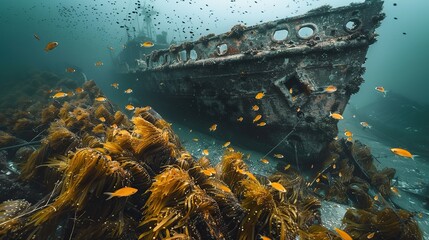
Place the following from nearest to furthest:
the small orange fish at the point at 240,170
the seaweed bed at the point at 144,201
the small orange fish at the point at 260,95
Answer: the seaweed bed at the point at 144,201 < the small orange fish at the point at 240,170 < the small orange fish at the point at 260,95

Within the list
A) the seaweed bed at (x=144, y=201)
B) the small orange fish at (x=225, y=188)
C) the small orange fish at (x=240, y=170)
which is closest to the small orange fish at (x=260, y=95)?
the seaweed bed at (x=144, y=201)

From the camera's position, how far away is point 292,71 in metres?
7.47

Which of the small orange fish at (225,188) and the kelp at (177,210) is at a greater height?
the kelp at (177,210)

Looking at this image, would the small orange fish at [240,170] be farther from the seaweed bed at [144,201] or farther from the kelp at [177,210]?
the kelp at [177,210]

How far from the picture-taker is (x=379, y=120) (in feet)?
111

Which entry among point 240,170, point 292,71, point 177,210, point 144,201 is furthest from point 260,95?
point 177,210

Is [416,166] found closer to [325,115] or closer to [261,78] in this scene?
[325,115]

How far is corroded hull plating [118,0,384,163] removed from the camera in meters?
7.04

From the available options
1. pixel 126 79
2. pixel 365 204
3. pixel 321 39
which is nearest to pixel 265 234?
pixel 365 204

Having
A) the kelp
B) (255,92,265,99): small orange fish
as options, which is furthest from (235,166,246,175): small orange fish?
(255,92,265,99): small orange fish

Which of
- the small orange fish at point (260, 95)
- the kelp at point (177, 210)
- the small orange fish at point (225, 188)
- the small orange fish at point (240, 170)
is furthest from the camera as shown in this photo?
the small orange fish at point (260, 95)

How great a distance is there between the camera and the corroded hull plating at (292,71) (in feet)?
23.1

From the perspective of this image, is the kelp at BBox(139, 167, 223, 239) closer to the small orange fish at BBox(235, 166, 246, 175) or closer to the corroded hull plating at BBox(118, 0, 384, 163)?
the small orange fish at BBox(235, 166, 246, 175)

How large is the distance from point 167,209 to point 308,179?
21.5 feet
